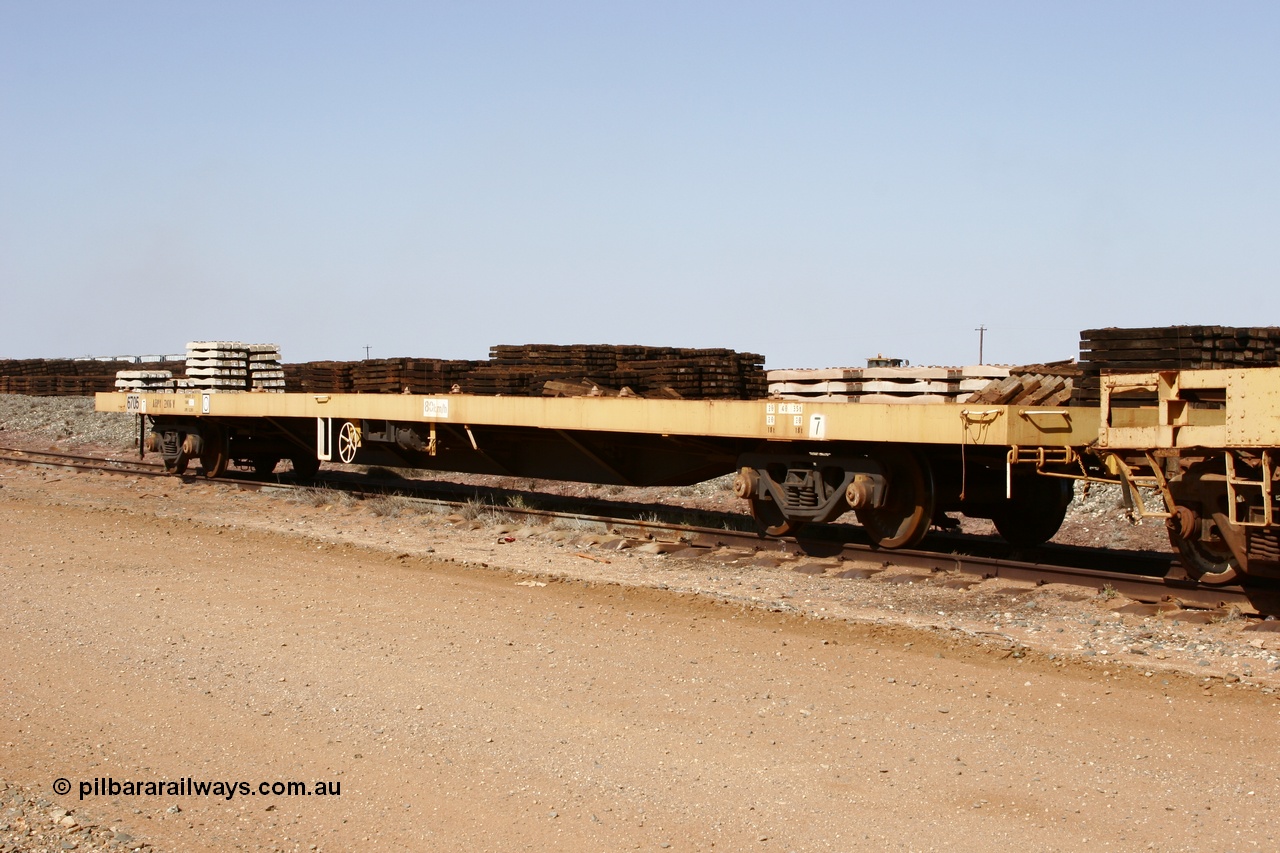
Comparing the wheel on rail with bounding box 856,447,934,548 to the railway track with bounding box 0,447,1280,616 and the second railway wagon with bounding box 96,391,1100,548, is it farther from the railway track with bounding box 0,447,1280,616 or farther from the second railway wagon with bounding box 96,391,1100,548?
the railway track with bounding box 0,447,1280,616

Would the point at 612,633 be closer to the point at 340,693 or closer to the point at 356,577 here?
the point at 340,693

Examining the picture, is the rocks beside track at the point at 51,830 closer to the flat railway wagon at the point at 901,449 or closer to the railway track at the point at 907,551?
the flat railway wagon at the point at 901,449

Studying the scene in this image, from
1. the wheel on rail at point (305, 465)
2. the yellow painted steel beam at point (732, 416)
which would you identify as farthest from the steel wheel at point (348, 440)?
the wheel on rail at point (305, 465)

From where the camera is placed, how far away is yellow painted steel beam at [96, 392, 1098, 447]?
938 cm

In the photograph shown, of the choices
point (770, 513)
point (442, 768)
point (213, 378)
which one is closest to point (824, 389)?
point (770, 513)

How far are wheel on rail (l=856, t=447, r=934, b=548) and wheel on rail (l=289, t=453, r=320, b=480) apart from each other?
11.3 metres

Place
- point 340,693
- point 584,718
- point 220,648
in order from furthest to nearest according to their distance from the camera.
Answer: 1. point 220,648
2. point 340,693
3. point 584,718

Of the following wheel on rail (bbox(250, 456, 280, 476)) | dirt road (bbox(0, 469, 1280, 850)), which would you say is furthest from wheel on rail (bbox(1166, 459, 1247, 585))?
wheel on rail (bbox(250, 456, 280, 476))

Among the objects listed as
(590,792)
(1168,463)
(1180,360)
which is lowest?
(590,792)

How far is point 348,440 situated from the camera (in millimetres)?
16266

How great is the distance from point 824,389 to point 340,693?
5720mm

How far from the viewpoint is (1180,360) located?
868 centimetres

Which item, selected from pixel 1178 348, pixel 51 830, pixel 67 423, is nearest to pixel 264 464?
pixel 67 423

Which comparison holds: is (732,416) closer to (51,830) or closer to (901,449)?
(901,449)
